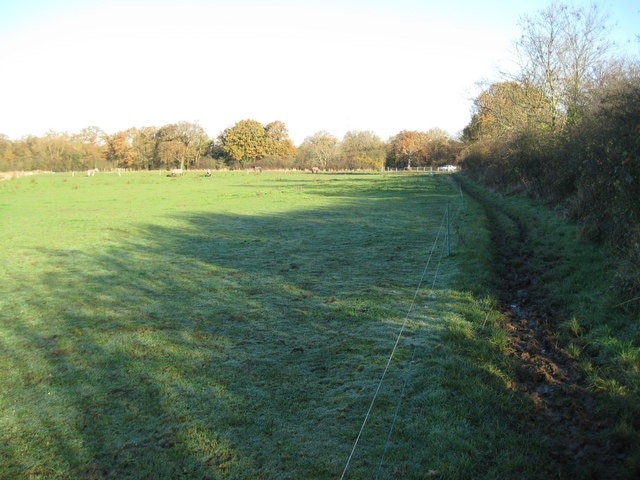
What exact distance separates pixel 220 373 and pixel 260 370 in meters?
0.48

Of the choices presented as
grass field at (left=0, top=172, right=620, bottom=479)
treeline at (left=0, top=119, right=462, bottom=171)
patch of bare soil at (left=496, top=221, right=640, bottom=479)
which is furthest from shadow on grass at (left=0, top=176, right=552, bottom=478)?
treeline at (left=0, top=119, right=462, bottom=171)

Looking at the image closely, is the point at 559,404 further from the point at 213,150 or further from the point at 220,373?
the point at 213,150

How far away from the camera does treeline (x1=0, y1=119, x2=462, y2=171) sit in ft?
334

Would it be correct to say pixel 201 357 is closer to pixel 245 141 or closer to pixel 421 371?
pixel 421 371

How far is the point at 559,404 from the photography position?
5016 mm

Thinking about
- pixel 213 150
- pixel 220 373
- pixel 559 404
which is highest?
pixel 213 150

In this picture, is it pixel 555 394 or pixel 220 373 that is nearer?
pixel 555 394

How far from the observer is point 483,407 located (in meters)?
4.92

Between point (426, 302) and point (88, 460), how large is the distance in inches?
228

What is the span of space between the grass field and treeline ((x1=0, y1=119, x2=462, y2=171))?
9010 centimetres

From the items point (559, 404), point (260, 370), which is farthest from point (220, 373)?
point (559, 404)

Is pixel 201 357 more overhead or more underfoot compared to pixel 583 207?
more underfoot

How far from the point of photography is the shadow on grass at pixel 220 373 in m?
4.26

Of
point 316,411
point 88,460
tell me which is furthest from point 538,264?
point 88,460
